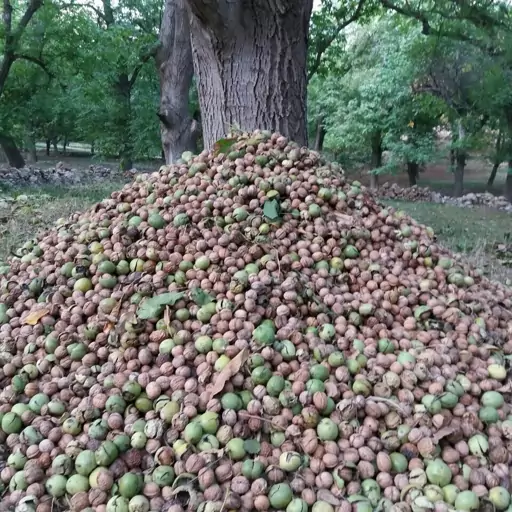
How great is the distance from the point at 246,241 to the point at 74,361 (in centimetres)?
86

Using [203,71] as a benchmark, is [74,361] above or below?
below

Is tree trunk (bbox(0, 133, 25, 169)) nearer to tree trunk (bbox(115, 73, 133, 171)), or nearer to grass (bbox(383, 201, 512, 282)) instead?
tree trunk (bbox(115, 73, 133, 171))

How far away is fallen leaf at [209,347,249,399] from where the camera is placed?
1566mm

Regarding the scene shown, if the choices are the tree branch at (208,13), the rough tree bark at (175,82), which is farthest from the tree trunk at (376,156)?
the tree branch at (208,13)

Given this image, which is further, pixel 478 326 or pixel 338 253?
pixel 338 253

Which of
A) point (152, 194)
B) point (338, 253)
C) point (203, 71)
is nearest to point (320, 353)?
point (338, 253)

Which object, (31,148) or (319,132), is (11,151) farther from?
(319,132)

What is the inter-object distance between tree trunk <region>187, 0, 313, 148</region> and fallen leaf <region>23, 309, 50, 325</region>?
213 centimetres

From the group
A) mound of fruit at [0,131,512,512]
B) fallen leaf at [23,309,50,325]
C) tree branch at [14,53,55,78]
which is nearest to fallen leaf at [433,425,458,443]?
mound of fruit at [0,131,512,512]

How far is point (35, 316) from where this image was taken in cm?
193

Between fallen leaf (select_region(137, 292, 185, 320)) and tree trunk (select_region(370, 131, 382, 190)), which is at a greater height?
fallen leaf (select_region(137, 292, 185, 320))

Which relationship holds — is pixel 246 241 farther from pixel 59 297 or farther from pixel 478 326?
pixel 478 326

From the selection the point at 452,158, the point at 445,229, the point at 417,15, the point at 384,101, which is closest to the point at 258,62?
the point at 445,229

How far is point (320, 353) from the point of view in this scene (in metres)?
1.70
